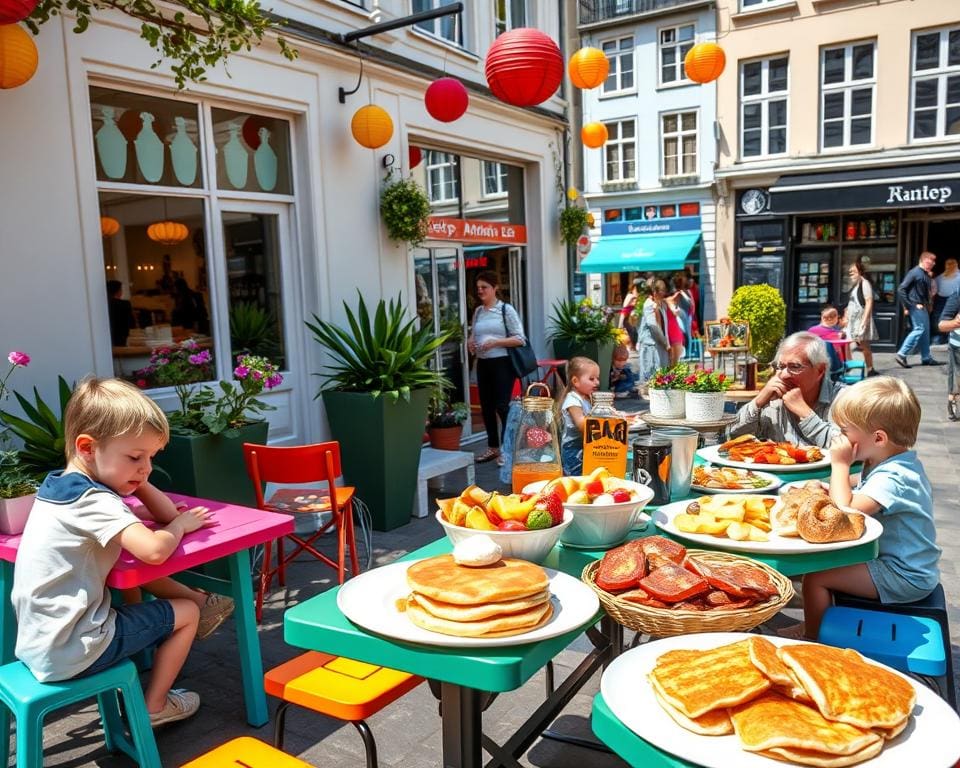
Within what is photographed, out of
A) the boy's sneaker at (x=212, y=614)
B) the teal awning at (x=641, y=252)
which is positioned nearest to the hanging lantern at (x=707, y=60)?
the boy's sneaker at (x=212, y=614)

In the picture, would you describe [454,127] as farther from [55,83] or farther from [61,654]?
[61,654]

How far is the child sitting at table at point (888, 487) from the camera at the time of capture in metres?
2.54

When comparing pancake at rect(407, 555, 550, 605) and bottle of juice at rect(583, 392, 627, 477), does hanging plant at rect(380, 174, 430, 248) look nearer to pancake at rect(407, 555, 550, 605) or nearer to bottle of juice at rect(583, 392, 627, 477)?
bottle of juice at rect(583, 392, 627, 477)

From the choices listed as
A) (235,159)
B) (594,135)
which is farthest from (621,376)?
(235,159)

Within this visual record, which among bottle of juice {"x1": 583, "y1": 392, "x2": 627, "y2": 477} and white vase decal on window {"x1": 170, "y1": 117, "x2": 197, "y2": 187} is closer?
bottle of juice {"x1": 583, "y1": 392, "x2": 627, "y2": 477}

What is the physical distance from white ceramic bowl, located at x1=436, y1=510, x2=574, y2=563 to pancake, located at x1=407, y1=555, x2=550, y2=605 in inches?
3.5

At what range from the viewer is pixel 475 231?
8.88 meters

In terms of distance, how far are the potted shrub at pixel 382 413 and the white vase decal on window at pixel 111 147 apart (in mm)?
1845

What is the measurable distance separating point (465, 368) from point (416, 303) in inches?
49.4

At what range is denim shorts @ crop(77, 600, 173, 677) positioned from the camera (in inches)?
99.0

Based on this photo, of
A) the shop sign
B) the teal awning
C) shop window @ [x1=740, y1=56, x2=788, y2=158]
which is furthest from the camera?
the teal awning

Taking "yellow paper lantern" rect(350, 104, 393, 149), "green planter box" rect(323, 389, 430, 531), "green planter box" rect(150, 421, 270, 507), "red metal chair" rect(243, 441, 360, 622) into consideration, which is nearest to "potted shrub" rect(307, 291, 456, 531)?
"green planter box" rect(323, 389, 430, 531)

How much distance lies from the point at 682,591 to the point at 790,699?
366 mm

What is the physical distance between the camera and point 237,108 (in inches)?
244
